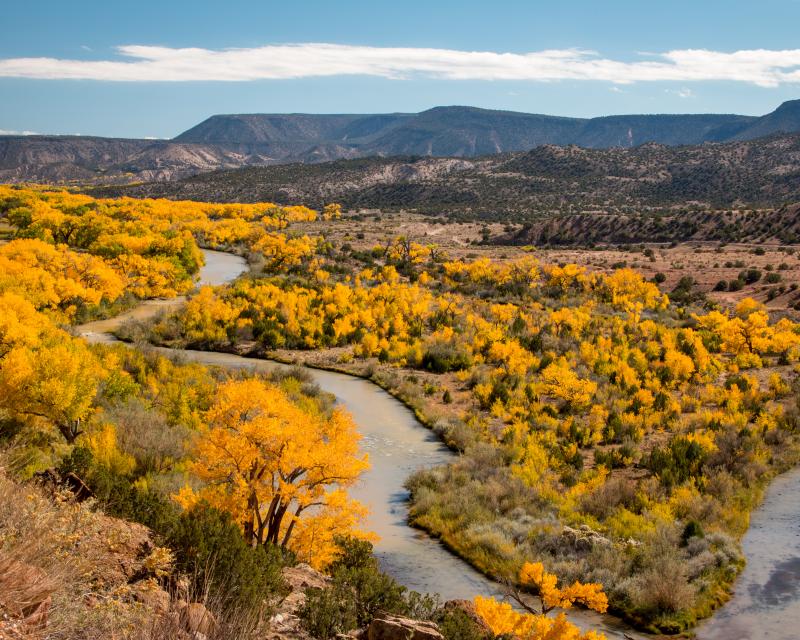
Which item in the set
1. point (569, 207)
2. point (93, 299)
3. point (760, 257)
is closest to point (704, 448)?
point (93, 299)

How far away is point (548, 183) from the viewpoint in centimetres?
11469

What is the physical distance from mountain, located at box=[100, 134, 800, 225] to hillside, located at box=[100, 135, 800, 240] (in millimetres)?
183

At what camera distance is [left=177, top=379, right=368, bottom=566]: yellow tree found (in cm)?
1262

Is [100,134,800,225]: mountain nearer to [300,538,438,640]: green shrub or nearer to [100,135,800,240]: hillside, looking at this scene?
[100,135,800,240]: hillside

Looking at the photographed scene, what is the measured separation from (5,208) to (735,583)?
9849cm

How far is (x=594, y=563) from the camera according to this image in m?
14.6

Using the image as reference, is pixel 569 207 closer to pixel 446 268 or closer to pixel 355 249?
pixel 355 249

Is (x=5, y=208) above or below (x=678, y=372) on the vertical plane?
above

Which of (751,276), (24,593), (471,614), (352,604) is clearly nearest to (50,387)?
(352,604)

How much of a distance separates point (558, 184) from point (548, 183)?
1.95 metres

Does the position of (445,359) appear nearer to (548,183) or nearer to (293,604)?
(293,604)

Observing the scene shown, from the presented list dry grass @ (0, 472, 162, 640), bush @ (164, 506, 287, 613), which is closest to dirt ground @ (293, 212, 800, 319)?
bush @ (164, 506, 287, 613)

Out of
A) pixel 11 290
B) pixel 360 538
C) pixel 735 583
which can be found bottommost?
pixel 735 583

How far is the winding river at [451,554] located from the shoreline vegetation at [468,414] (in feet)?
1.35
